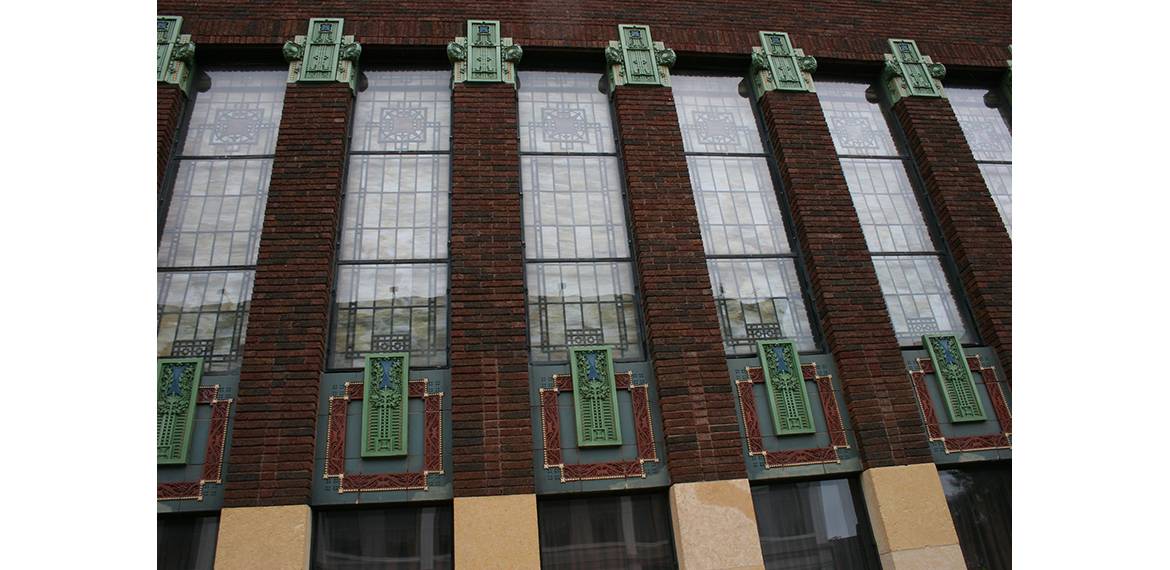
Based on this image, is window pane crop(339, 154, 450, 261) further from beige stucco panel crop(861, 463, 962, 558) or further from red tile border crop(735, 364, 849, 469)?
beige stucco panel crop(861, 463, 962, 558)

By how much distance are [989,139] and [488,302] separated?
24.4 ft

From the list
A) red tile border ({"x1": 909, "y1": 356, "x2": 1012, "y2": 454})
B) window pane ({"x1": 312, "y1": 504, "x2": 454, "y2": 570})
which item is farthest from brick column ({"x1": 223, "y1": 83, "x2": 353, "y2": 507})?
red tile border ({"x1": 909, "y1": 356, "x2": 1012, "y2": 454})

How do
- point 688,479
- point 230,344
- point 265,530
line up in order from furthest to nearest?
point 230,344 < point 688,479 < point 265,530

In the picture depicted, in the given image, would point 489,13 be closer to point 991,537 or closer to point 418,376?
point 418,376

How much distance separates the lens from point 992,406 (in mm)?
7059

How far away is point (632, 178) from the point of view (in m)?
7.87

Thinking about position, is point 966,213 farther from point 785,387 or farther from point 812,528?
point 812,528

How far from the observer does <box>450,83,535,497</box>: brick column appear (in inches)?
242

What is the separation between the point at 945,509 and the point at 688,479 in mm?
2478

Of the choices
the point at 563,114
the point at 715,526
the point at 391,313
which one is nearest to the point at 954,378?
the point at 715,526

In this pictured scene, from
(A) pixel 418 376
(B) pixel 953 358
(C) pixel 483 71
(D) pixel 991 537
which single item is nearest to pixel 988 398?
(B) pixel 953 358

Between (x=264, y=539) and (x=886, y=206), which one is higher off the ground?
(x=886, y=206)

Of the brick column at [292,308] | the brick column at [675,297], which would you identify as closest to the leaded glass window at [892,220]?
the brick column at [675,297]

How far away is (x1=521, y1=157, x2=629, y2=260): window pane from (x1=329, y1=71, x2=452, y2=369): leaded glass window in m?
1.01
